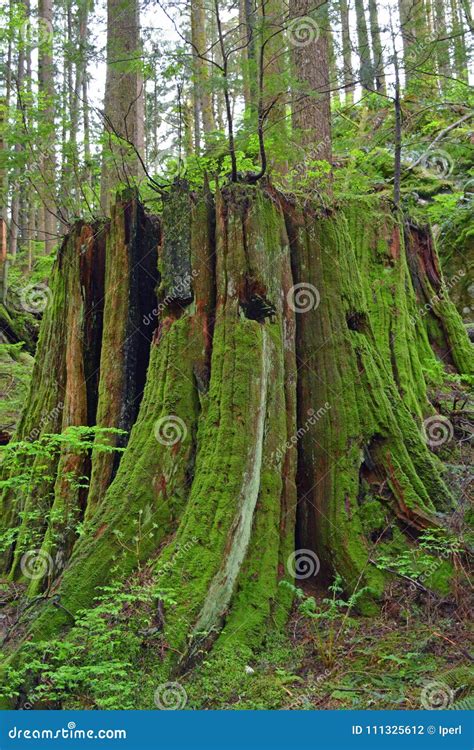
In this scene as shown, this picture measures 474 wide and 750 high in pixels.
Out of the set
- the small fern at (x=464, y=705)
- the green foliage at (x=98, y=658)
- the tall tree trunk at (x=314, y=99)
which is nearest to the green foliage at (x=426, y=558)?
the small fern at (x=464, y=705)

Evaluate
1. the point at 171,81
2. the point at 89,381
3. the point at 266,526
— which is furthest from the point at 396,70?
the point at 266,526

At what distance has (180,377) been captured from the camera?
17.3 feet

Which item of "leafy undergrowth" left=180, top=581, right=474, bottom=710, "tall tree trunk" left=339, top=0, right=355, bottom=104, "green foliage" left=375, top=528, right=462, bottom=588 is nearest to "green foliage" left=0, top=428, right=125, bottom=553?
"leafy undergrowth" left=180, top=581, right=474, bottom=710

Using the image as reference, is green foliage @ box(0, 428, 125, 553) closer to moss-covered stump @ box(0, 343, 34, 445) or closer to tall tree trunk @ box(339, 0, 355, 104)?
moss-covered stump @ box(0, 343, 34, 445)

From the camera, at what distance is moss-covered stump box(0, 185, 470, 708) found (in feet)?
14.6

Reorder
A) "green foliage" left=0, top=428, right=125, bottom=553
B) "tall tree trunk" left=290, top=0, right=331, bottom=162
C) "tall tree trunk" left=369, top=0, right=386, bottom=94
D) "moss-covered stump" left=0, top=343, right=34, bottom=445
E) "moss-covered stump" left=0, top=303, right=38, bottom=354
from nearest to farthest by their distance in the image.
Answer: "green foliage" left=0, top=428, right=125, bottom=553 → "tall tree trunk" left=369, top=0, right=386, bottom=94 → "tall tree trunk" left=290, top=0, right=331, bottom=162 → "moss-covered stump" left=0, top=343, right=34, bottom=445 → "moss-covered stump" left=0, top=303, right=38, bottom=354

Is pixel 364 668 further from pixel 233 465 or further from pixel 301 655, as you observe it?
pixel 233 465

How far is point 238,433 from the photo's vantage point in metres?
4.79

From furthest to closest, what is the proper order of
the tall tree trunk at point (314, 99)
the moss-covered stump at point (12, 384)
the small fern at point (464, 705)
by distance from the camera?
the moss-covered stump at point (12, 384), the tall tree trunk at point (314, 99), the small fern at point (464, 705)

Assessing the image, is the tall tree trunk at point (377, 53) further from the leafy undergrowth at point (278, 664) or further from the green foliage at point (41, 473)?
the leafy undergrowth at point (278, 664)

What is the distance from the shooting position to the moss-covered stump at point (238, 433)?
4438 millimetres

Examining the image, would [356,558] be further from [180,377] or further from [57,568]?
[57,568]

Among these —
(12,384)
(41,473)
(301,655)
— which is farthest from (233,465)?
(12,384)

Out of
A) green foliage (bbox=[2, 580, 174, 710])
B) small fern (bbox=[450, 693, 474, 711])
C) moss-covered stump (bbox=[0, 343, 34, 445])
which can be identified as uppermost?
moss-covered stump (bbox=[0, 343, 34, 445])
